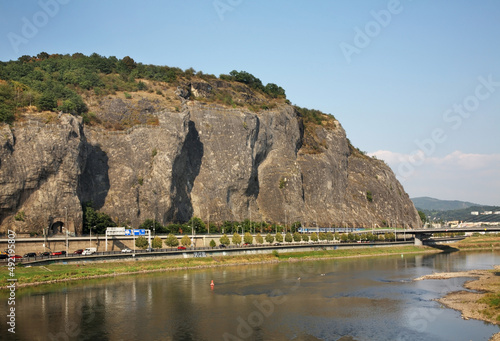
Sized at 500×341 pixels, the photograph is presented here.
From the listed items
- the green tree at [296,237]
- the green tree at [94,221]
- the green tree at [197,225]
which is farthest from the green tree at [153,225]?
the green tree at [296,237]

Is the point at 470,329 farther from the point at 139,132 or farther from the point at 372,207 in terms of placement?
the point at 372,207

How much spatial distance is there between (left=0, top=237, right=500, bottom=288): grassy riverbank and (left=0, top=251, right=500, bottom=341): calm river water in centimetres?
355

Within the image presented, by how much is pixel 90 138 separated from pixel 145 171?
53.4ft

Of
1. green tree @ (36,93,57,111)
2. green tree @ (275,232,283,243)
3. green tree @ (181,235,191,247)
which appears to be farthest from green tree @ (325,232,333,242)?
green tree @ (36,93,57,111)

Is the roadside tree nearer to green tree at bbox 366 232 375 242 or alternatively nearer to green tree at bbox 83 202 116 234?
green tree at bbox 366 232 375 242

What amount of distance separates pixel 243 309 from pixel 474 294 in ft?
93.8

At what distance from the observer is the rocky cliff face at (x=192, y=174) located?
9256 centimetres

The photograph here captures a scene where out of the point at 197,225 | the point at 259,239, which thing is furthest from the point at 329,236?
the point at 197,225

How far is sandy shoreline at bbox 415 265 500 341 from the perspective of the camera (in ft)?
155

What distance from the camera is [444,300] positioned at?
182 ft

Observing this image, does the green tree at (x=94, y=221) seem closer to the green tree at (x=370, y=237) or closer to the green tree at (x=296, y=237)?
the green tree at (x=296, y=237)

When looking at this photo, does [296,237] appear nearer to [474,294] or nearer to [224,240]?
[224,240]

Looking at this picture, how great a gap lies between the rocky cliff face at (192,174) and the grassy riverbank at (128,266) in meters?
22.2

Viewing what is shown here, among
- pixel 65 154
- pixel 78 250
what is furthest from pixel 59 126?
pixel 78 250
